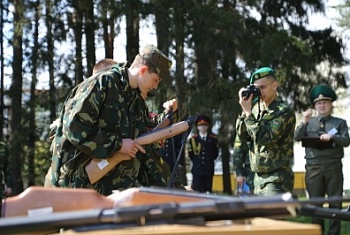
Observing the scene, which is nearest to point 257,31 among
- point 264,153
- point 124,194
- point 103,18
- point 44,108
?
point 103,18

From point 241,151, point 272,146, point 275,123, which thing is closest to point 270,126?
point 275,123

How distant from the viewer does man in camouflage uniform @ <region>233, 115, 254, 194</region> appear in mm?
7512

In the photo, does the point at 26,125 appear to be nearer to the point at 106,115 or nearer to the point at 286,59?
the point at 286,59

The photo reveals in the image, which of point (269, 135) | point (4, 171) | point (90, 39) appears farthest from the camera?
point (90, 39)

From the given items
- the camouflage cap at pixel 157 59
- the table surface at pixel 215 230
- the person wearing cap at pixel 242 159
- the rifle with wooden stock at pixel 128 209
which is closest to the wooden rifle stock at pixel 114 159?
the camouflage cap at pixel 157 59

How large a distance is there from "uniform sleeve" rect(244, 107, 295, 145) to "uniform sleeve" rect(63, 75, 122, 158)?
2017mm

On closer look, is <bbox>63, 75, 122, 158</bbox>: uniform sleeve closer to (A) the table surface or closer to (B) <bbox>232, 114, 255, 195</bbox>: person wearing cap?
(B) <bbox>232, 114, 255, 195</bbox>: person wearing cap

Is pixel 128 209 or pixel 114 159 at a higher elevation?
pixel 114 159

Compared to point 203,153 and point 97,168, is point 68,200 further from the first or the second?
point 203,153

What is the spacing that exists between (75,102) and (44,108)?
61.2 feet

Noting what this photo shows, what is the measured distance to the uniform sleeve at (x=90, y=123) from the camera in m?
5.04

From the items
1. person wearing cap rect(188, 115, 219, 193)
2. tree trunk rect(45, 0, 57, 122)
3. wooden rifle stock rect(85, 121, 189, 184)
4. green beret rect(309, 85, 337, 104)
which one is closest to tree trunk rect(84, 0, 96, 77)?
tree trunk rect(45, 0, 57, 122)

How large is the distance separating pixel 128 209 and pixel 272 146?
17.1ft

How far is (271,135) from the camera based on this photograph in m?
6.86
